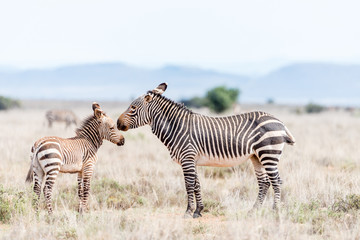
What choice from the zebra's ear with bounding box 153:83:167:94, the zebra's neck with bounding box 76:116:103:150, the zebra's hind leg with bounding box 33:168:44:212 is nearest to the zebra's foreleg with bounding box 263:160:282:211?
the zebra's ear with bounding box 153:83:167:94

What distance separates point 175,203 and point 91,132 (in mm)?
2352

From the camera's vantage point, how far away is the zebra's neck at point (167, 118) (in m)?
8.47

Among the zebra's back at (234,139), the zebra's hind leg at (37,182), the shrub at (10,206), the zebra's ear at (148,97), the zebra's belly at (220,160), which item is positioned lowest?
the shrub at (10,206)

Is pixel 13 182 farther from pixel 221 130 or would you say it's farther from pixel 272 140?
pixel 272 140

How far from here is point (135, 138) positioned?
20.7 metres

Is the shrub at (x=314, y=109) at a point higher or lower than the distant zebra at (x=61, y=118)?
higher

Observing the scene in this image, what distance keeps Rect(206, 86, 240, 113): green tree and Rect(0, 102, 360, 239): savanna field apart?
85.9 ft

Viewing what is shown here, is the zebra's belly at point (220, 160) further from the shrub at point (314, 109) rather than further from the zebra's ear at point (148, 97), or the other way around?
the shrub at point (314, 109)

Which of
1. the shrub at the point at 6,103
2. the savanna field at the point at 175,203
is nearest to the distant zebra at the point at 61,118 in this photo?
the savanna field at the point at 175,203

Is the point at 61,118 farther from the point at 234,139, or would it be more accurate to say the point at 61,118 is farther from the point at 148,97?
the point at 234,139

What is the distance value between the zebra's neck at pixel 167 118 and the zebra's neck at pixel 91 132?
965mm

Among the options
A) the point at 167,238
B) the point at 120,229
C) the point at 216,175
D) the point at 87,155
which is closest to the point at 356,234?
the point at 167,238

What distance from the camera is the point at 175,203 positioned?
32.1 ft

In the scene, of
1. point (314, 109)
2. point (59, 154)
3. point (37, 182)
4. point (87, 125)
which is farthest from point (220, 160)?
point (314, 109)
